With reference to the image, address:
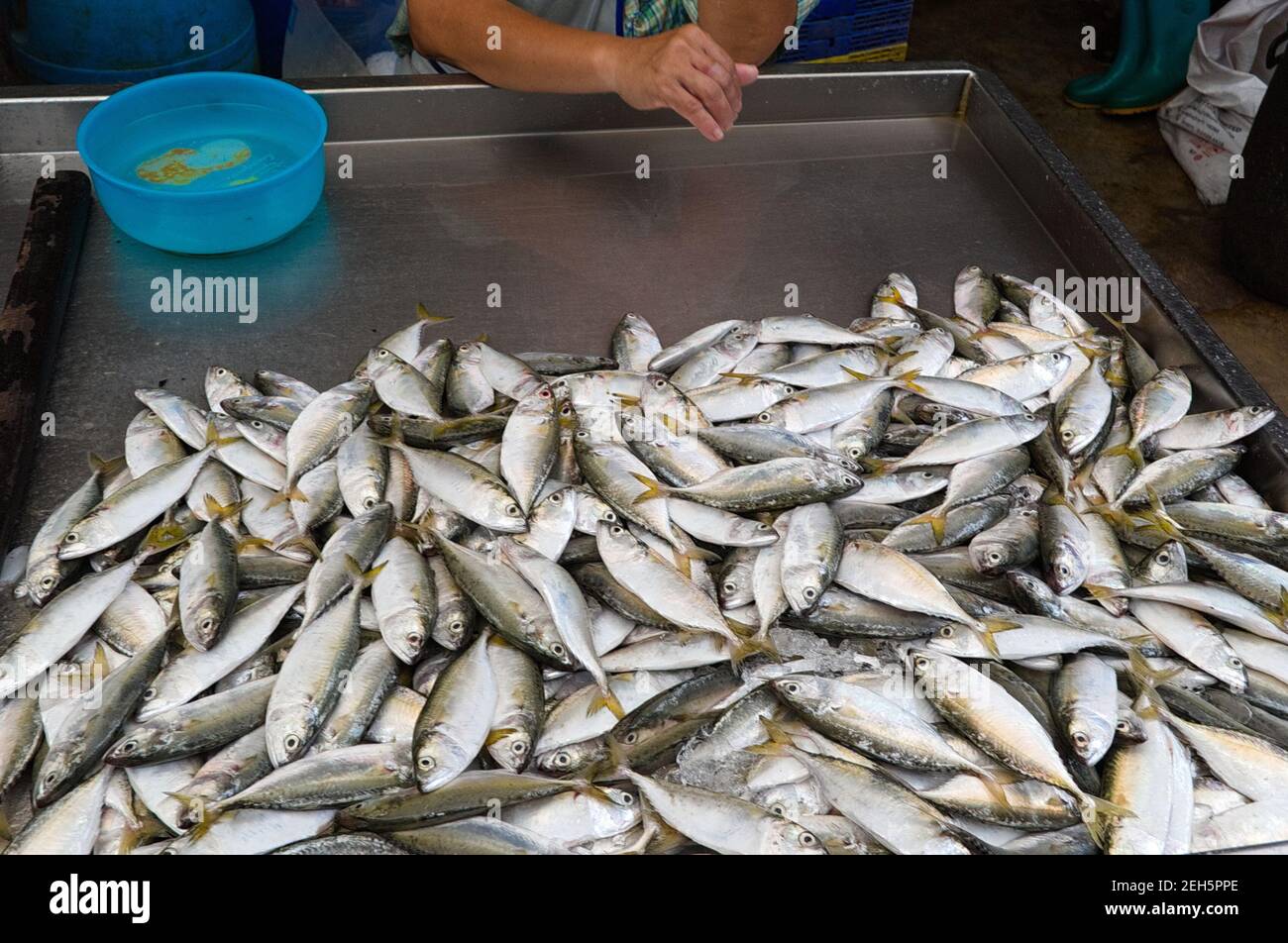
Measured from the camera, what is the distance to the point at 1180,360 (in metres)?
2.28

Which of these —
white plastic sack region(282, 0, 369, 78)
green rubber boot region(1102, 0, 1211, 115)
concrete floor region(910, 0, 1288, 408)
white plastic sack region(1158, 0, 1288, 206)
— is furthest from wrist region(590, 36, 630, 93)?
green rubber boot region(1102, 0, 1211, 115)

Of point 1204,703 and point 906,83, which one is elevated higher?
point 906,83

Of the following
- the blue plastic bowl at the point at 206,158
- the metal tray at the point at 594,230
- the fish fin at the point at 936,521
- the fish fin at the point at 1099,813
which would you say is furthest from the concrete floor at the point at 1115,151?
the blue plastic bowl at the point at 206,158

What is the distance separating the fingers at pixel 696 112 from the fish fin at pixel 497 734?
1588 millimetres

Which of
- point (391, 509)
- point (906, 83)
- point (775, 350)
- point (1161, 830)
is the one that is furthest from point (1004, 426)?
point (906, 83)

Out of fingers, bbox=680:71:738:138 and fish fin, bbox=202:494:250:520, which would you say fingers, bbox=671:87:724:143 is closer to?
fingers, bbox=680:71:738:138

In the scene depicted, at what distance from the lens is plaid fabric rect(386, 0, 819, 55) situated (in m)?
3.09

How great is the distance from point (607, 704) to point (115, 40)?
2.72 m

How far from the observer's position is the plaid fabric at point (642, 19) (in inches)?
122

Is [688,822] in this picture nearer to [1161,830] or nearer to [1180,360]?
[1161,830]

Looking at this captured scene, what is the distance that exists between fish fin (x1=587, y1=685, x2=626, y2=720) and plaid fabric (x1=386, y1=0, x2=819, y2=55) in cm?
224

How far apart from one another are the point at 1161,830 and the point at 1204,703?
0.29 meters

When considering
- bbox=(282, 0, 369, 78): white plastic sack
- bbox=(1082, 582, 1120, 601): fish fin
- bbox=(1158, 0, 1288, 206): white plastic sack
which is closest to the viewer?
bbox=(1082, 582, 1120, 601): fish fin

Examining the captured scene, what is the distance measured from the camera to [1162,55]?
16.9 ft
